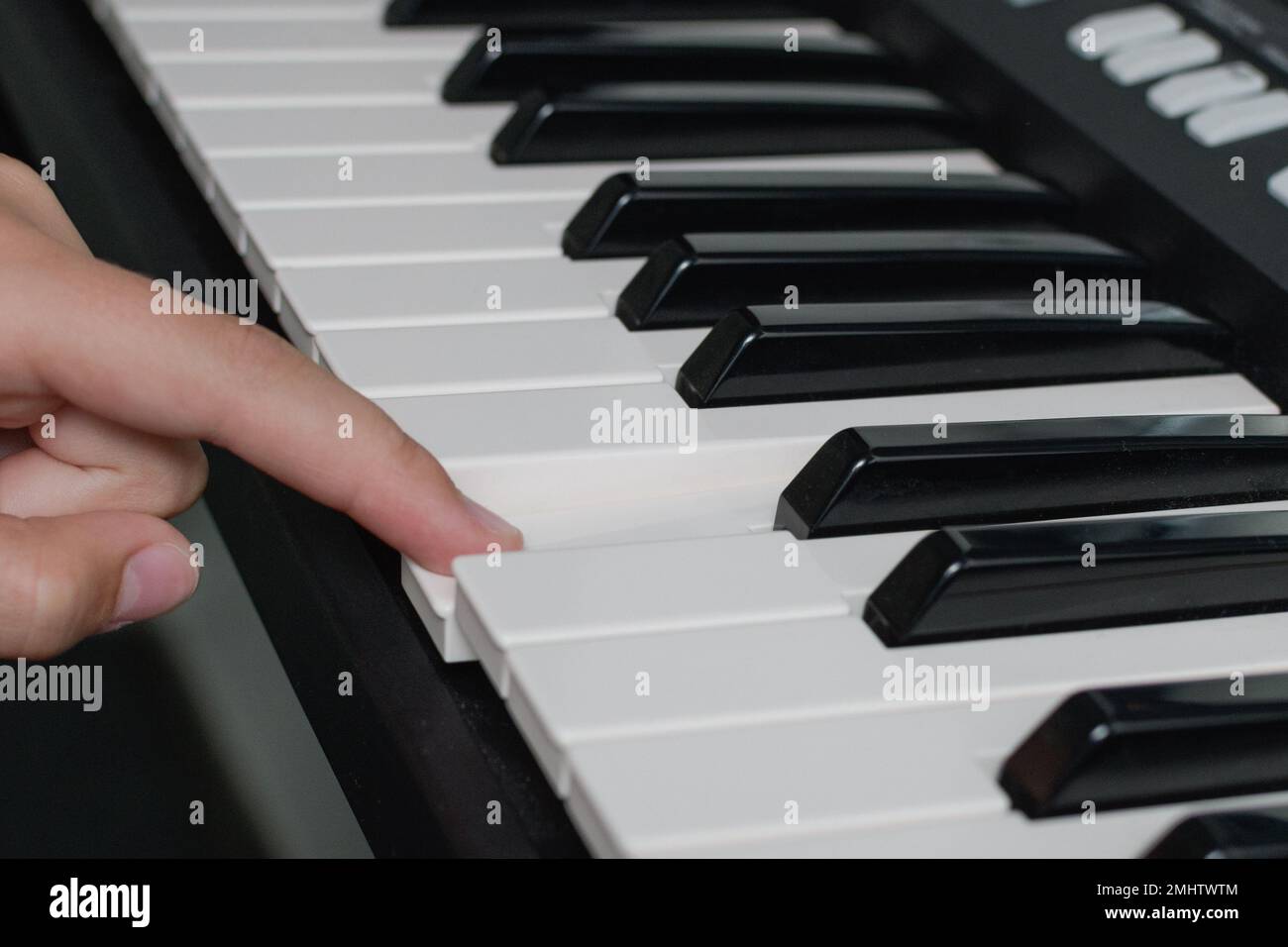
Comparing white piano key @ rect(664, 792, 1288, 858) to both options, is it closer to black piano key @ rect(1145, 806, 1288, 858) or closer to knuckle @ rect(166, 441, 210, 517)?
black piano key @ rect(1145, 806, 1288, 858)

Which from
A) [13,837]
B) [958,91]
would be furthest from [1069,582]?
[13,837]

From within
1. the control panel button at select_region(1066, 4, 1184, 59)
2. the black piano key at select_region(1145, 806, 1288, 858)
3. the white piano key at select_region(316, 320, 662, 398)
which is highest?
the control panel button at select_region(1066, 4, 1184, 59)

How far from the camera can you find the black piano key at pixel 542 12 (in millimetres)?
A: 1573

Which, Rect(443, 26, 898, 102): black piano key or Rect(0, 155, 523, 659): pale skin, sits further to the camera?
Rect(443, 26, 898, 102): black piano key

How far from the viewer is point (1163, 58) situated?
4.21ft

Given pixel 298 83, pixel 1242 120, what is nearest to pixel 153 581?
pixel 298 83

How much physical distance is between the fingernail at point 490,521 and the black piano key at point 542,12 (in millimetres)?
789

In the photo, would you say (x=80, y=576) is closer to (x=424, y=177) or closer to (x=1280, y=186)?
(x=424, y=177)

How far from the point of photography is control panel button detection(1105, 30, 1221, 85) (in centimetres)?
128

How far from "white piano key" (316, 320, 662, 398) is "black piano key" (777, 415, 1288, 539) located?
0.57ft

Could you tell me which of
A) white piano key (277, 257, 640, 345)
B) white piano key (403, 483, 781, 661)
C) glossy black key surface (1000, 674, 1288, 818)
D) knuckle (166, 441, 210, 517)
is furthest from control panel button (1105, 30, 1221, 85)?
knuckle (166, 441, 210, 517)

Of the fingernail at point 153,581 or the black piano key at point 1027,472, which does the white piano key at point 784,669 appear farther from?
the fingernail at point 153,581
